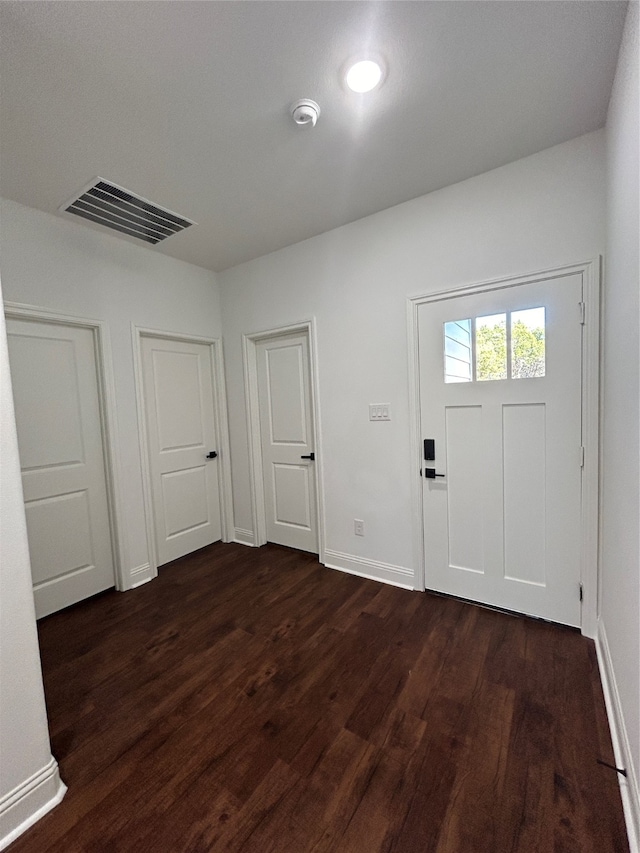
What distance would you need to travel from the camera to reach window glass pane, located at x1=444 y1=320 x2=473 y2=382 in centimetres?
216

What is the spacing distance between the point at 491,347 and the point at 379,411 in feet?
2.71

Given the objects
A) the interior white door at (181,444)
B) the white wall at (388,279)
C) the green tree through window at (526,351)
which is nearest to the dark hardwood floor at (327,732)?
the white wall at (388,279)

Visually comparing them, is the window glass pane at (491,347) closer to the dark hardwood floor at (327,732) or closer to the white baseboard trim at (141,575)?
the dark hardwood floor at (327,732)

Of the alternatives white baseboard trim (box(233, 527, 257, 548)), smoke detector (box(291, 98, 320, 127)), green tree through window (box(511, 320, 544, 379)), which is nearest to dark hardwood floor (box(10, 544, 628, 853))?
white baseboard trim (box(233, 527, 257, 548))

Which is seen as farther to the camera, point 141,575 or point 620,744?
point 141,575

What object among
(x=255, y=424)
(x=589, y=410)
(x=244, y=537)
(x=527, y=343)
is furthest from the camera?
(x=244, y=537)

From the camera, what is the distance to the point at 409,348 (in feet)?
7.65

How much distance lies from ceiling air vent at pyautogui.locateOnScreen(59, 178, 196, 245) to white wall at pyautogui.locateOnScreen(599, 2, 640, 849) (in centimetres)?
239

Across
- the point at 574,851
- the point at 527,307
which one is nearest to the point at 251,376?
the point at 527,307

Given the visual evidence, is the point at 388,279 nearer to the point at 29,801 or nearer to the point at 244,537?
the point at 244,537

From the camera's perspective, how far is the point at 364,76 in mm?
1406

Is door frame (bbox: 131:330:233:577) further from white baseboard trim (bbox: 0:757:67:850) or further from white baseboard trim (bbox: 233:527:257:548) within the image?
white baseboard trim (bbox: 0:757:67:850)

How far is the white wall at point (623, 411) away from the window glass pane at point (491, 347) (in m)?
0.47

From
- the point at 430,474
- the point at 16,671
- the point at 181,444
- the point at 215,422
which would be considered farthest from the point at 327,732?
the point at 215,422
